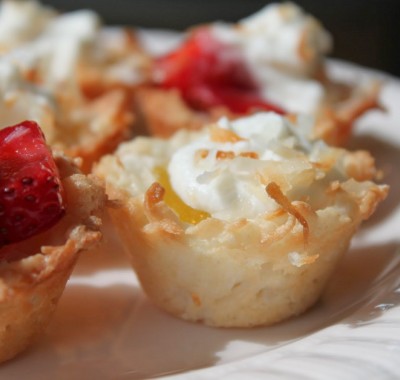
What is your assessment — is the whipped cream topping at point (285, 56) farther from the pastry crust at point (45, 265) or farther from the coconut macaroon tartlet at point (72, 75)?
the pastry crust at point (45, 265)

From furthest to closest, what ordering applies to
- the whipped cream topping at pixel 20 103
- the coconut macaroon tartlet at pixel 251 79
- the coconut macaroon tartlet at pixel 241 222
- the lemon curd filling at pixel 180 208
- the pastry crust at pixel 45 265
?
the coconut macaroon tartlet at pixel 251 79 < the whipped cream topping at pixel 20 103 < the lemon curd filling at pixel 180 208 < the coconut macaroon tartlet at pixel 241 222 < the pastry crust at pixel 45 265

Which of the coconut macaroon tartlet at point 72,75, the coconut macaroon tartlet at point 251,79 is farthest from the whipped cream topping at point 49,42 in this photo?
the coconut macaroon tartlet at point 251,79

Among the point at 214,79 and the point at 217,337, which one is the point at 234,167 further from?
the point at 214,79

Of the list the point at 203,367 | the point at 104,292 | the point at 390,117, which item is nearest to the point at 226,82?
the point at 390,117

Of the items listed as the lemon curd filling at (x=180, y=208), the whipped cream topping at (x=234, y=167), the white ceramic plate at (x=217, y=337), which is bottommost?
the white ceramic plate at (x=217, y=337)

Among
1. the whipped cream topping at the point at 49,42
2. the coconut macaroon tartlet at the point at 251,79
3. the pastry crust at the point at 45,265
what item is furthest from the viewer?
the whipped cream topping at the point at 49,42

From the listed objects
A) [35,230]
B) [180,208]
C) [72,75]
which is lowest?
[72,75]

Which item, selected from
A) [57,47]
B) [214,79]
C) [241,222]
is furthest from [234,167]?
[57,47]
